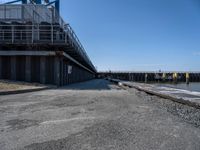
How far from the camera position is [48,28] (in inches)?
769

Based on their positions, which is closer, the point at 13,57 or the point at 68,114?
the point at 68,114

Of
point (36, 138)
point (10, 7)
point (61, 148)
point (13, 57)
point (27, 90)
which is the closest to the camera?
point (61, 148)

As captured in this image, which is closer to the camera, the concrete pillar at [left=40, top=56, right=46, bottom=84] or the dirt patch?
the dirt patch

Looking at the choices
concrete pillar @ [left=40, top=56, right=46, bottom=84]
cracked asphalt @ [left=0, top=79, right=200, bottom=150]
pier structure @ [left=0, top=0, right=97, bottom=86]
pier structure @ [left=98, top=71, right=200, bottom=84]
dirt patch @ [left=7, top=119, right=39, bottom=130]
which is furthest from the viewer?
pier structure @ [left=98, top=71, right=200, bottom=84]

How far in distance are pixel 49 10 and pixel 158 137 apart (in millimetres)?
22013

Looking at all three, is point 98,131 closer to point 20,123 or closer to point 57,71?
point 20,123

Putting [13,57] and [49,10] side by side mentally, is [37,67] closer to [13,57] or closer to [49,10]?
[13,57]

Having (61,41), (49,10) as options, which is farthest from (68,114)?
(49,10)

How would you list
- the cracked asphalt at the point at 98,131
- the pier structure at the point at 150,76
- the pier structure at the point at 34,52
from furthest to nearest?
1. the pier structure at the point at 150,76
2. the pier structure at the point at 34,52
3. the cracked asphalt at the point at 98,131

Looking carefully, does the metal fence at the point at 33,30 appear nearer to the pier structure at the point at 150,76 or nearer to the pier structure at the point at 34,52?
the pier structure at the point at 34,52

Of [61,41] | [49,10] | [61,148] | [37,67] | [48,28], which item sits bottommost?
[61,148]

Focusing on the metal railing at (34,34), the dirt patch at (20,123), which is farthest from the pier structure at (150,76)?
the dirt patch at (20,123)

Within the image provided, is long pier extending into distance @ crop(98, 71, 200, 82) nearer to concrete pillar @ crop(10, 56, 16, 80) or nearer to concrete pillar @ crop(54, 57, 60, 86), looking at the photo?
concrete pillar @ crop(54, 57, 60, 86)

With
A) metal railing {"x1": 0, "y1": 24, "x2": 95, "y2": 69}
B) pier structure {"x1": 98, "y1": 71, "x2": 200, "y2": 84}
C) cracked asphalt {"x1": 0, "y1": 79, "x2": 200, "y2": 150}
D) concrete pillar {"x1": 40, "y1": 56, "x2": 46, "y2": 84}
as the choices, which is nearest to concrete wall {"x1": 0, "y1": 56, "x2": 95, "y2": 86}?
concrete pillar {"x1": 40, "y1": 56, "x2": 46, "y2": 84}
